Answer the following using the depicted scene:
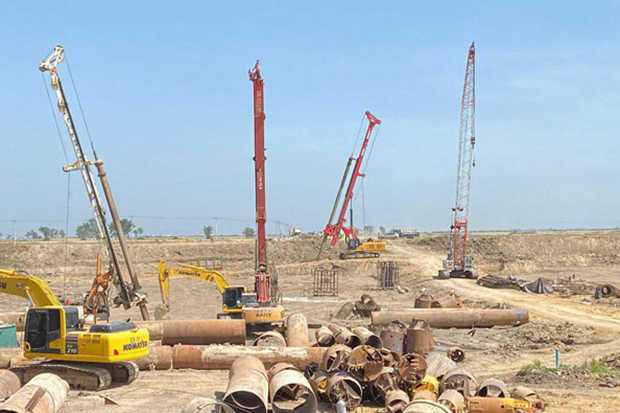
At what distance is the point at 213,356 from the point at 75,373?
358cm

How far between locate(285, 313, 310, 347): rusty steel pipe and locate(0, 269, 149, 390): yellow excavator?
4.74 metres

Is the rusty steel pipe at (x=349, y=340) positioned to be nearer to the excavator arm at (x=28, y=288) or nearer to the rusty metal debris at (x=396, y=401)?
the rusty metal debris at (x=396, y=401)

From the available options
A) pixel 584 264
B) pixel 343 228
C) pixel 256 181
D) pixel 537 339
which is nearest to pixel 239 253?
pixel 343 228

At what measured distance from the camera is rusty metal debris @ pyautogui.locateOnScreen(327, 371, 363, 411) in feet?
41.5

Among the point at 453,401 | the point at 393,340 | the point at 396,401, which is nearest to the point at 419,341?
the point at 393,340

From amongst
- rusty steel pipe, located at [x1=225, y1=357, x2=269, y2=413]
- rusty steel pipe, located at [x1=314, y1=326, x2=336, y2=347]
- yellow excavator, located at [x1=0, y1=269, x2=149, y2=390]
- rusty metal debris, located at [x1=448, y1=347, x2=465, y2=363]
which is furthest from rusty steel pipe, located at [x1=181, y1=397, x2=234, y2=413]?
Answer: rusty metal debris, located at [x1=448, y1=347, x2=465, y2=363]

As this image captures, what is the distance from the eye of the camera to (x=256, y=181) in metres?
25.6

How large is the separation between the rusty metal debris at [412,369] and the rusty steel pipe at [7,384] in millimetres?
8186

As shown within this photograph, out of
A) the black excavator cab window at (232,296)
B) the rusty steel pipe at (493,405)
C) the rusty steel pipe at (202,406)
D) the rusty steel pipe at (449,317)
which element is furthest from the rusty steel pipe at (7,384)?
the rusty steel pipe at (449,317)

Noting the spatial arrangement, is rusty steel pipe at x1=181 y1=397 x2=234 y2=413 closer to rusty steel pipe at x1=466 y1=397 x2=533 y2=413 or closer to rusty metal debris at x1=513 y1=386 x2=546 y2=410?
rusty steel pipe at x1=466 y1=397 x2=533 y2=413

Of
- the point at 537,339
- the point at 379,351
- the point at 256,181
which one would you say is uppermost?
the point at 256,181

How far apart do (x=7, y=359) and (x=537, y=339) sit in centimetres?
1720

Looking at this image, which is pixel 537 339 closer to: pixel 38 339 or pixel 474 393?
pixel 474 393

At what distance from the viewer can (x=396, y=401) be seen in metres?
12.0
